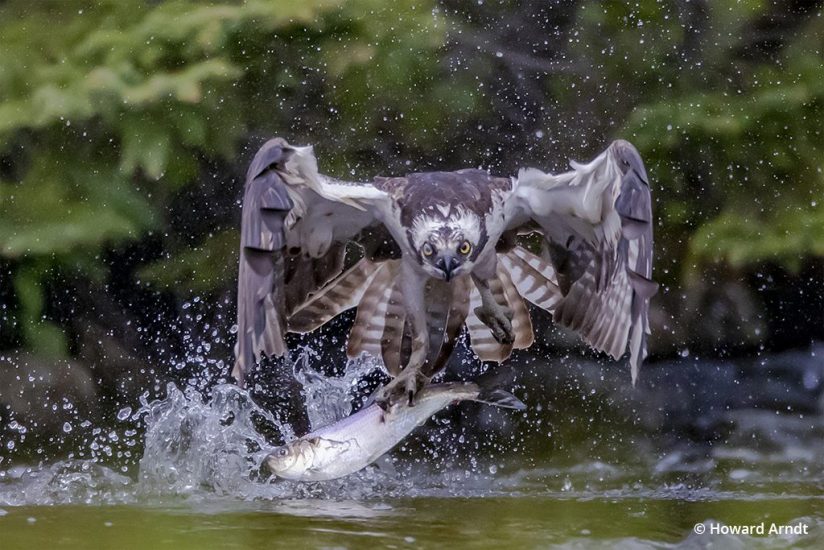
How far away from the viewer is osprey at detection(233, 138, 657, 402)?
397 cm

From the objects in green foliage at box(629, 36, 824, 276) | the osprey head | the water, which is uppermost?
green foliage at box(629, 36, 824, 276)

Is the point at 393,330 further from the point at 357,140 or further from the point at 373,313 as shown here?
the point at 357,140

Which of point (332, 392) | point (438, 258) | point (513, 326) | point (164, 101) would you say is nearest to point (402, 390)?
point (438, 258)

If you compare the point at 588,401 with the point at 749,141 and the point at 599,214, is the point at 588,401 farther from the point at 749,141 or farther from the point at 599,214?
the point at 599,214

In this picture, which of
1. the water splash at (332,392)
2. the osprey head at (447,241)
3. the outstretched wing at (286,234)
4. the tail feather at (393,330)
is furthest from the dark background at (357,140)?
the osprey head at (447,241)

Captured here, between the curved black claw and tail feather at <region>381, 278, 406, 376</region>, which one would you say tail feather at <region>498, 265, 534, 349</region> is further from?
the curved black claw

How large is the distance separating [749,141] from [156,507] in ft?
10.9

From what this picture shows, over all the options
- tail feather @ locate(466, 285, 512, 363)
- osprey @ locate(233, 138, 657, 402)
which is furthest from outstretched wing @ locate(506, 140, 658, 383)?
tail feather @ locate(466, 285, 512, 363)

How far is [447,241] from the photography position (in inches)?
168

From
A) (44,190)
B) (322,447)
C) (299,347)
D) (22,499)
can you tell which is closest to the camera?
(322,447)

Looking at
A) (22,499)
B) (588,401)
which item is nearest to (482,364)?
(588,401)

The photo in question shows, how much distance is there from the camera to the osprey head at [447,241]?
4270 millimetres

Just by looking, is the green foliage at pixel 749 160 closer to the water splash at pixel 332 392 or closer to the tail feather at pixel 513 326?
the tail feather at pixel 513 326

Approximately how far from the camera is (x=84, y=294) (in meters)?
6.31
